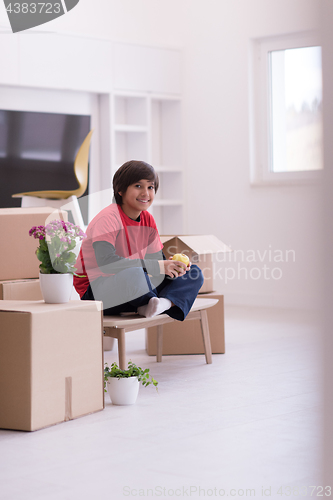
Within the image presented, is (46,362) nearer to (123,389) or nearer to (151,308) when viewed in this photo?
(123,389)

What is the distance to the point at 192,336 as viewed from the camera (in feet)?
10.5

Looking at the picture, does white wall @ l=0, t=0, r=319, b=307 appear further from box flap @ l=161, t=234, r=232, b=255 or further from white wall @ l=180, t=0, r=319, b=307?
box flap @ l=161, t=234, r=232, b=255

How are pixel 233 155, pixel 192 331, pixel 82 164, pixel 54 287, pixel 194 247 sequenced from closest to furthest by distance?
1. pixel 54 287
2. pixel 194 247
3. pixel 192 331
4. pixel 82 164
5. pixel 233 155

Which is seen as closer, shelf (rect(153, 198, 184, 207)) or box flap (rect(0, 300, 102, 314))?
box flap (rect(0, 300, 102, 314))

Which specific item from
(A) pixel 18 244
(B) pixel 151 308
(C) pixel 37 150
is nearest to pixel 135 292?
(B) pixel 151 308

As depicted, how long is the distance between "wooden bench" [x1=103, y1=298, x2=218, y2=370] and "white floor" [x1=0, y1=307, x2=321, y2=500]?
16cm

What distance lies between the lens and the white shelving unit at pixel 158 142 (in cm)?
518

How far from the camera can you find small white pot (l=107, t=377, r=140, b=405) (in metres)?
2.27

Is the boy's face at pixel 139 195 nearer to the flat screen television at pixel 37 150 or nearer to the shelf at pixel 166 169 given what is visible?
the flat screen television at pixel 37 150

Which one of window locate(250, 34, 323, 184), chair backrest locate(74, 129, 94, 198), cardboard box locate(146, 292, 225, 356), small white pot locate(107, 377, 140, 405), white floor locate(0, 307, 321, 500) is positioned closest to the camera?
white floor locate(0, 307, 321, 500)

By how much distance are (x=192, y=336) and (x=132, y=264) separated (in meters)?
0.81

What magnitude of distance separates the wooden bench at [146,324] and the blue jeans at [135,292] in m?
0.06

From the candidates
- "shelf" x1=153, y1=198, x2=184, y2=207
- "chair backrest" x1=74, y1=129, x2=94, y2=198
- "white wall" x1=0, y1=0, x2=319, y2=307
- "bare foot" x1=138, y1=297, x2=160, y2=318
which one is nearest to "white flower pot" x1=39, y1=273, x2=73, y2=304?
"bare foot" x1=138, y1=297, x2=160, y2=318

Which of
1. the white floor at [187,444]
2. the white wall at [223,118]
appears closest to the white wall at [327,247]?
the white floor at [187,444]
